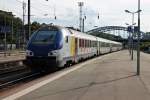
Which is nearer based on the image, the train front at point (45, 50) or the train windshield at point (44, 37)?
the train front at point (45, 50)

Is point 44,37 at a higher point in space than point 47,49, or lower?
higher

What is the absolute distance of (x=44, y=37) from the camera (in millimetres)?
25203

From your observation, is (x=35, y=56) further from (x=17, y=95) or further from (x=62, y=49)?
(x=17, y=95)

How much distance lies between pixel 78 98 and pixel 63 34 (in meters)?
13.1

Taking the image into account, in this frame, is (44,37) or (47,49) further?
(44,37)

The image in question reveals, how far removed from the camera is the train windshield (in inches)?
977

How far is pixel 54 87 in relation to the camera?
16.4 meters

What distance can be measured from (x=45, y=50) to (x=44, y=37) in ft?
4.00

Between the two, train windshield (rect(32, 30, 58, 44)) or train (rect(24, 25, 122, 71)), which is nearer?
train (rect(24, 25, 122, 71))

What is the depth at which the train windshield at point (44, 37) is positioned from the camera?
24828 millimetres

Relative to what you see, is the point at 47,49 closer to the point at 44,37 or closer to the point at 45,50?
the point at 45,50

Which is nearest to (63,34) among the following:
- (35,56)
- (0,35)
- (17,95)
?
(35,56)

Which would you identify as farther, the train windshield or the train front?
the train windshield

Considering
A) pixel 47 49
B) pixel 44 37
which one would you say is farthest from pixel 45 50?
pixel 44 37
